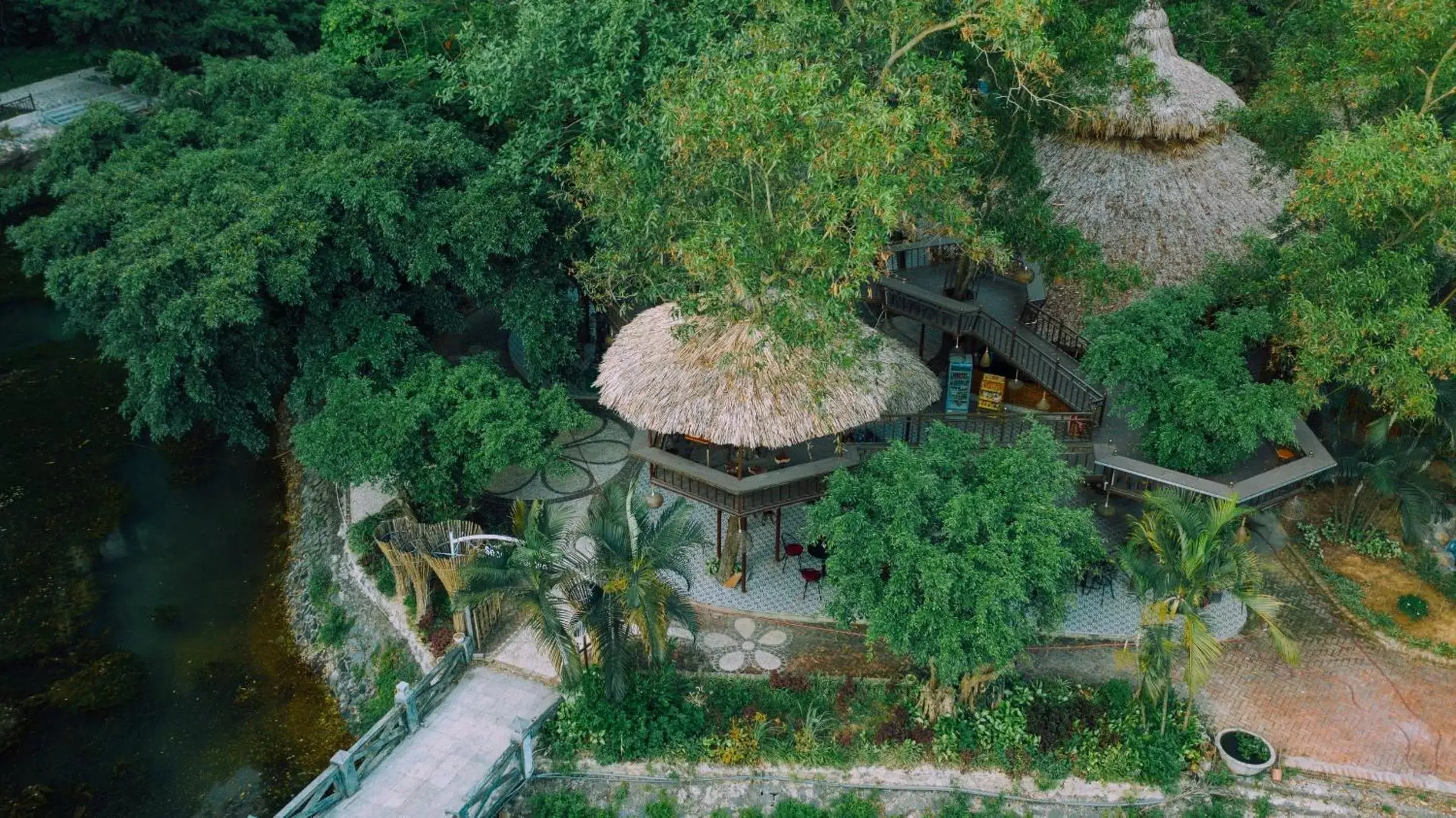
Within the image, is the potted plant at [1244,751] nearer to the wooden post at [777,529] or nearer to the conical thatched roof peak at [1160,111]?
the wooden post at [777,529]

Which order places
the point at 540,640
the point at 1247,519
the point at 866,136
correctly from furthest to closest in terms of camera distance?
the point at 1247,519 < the point at 540,640 < the point at 866,136

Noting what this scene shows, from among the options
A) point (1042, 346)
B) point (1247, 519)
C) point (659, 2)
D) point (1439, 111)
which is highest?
point (659, 2)

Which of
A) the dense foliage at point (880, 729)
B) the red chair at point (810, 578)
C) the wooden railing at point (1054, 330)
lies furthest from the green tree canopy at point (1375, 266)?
the red chair at point (810, 578)

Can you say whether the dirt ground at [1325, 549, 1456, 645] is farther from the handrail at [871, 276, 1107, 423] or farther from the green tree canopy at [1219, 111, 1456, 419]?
the handrail at [871, 276, 1107, 423]

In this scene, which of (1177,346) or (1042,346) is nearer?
(1177,346)

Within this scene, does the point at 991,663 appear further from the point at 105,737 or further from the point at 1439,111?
the point at 105,737

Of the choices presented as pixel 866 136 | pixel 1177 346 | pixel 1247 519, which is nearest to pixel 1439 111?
pixel 1177 346
